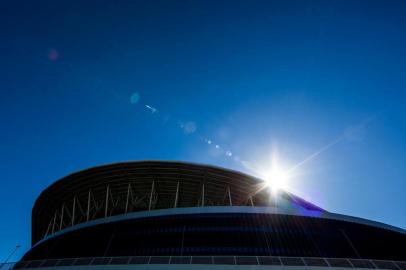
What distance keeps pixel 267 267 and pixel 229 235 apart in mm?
6469

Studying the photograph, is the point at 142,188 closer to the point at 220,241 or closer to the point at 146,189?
the point at 146,189

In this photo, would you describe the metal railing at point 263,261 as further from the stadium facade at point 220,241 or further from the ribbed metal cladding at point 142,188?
the ribbed metal cladding at point 142,188

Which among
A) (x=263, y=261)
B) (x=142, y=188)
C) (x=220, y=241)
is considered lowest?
(x=263, y=261)

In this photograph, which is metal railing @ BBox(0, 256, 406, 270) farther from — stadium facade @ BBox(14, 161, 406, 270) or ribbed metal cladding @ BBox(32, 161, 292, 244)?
ribbed metal cladding @ BBox(32, 161, 292, 244)

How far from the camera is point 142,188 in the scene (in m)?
38.9

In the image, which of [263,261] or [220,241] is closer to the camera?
[263,261]

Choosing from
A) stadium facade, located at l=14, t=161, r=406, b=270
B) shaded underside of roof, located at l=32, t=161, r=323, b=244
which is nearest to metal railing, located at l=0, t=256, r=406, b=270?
stadium facade, located at l=14, t=161, r=406, b=270

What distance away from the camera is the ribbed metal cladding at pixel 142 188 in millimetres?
36031

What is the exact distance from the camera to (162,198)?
136 ft

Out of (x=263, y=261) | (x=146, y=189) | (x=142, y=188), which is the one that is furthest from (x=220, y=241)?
(x=142, y=188)

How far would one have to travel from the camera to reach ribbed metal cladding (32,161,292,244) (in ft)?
118

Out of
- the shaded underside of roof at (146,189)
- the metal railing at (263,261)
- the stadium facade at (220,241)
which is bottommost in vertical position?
the metal railing at (263,261)

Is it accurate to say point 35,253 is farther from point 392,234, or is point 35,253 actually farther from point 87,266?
point 392,234

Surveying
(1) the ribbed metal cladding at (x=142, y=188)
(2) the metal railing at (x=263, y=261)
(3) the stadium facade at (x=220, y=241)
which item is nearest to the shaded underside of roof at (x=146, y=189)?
(1) the ribbed metal cladding at (x=142, y=188)
